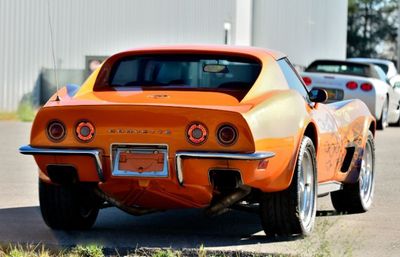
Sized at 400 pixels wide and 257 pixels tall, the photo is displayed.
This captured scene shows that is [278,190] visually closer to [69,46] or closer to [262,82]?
[262,82]

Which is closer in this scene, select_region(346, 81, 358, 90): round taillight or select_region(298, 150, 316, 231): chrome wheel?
select_region(298, 150, 316, 231): chrome wheel

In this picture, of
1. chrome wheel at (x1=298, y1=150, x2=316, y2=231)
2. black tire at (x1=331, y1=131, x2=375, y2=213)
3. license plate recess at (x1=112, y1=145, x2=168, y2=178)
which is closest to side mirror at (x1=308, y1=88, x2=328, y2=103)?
chrome wheel at (x1=298, y1=150, x2=316, y2=231)

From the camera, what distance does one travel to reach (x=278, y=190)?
723 centimetres

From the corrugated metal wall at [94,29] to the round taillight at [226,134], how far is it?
783 inches

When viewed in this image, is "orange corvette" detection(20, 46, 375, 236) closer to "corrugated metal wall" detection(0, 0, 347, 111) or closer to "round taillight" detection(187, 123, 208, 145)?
"round taillight" detection(187, 123, 208, 145)

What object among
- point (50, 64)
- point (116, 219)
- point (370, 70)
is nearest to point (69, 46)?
point (50, 64)

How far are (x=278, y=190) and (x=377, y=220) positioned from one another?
6.25ft

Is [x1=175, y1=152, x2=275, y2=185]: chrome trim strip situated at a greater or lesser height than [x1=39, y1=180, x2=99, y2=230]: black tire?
greater

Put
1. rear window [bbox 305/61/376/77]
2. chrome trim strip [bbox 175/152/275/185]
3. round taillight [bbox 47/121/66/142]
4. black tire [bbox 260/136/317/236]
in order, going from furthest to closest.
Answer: rear window [bbox 305/61/376/77] < black tire [bbox 260/136/317/236] < round taillight [bbox 47/121/66/142] < chrome trim strip [bbox 175/152/275/185]

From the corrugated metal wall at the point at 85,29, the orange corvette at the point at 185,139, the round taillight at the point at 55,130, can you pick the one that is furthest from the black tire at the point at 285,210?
the corrugated metal wall at the point at 85,29

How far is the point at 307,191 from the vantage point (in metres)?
7.89

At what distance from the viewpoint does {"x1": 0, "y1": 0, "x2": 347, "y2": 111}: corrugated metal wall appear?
26.6 m

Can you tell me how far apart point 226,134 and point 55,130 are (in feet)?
3.73

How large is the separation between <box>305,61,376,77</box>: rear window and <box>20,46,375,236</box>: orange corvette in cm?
1285
